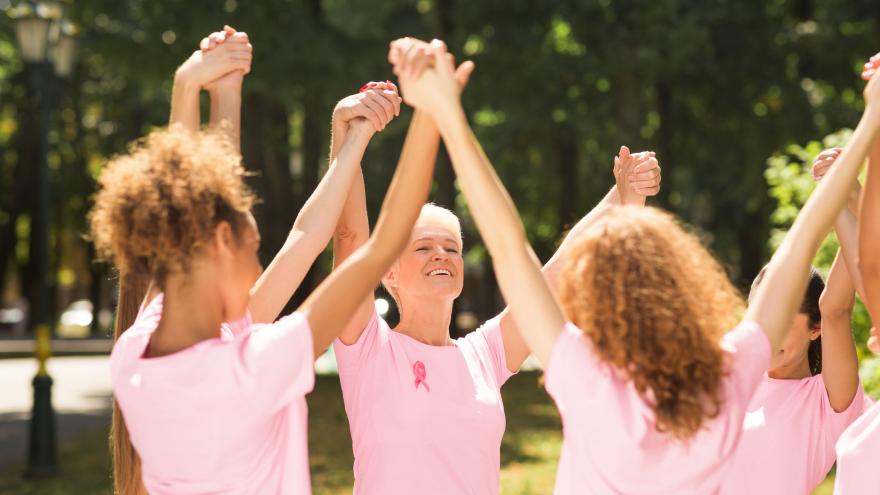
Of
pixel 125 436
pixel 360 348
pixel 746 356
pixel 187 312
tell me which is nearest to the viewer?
pixel 746 356

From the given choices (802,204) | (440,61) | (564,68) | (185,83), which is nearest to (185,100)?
(185,83)

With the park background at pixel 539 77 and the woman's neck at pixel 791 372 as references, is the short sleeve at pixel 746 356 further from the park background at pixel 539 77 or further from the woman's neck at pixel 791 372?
the park background at pixel 539 77

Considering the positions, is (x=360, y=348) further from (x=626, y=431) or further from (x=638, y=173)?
(x=626, y=431)

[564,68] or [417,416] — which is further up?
[564,68]

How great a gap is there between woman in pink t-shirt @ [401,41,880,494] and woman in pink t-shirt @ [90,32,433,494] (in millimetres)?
264

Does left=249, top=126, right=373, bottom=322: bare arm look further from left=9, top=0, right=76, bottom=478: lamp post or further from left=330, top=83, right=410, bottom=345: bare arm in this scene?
left=9, top=0, right=76, bottom=478: lamp post

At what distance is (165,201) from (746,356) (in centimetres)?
138

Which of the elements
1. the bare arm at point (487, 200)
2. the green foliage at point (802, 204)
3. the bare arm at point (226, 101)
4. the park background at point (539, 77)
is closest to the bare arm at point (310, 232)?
the bare arm at point (226, 101)

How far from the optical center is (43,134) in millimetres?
13648

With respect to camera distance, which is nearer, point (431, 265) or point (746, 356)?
point (746, 356)

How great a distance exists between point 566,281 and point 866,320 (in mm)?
6862

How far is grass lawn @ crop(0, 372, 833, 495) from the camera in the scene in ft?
39.0

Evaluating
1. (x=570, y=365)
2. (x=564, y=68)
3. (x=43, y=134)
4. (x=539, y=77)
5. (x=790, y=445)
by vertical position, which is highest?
(x=564, y=68)

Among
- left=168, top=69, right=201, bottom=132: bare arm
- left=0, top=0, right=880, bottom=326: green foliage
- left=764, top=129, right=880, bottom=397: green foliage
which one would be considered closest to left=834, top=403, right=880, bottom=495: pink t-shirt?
left=168, top=69, right=201, bottom=132: bare arm
